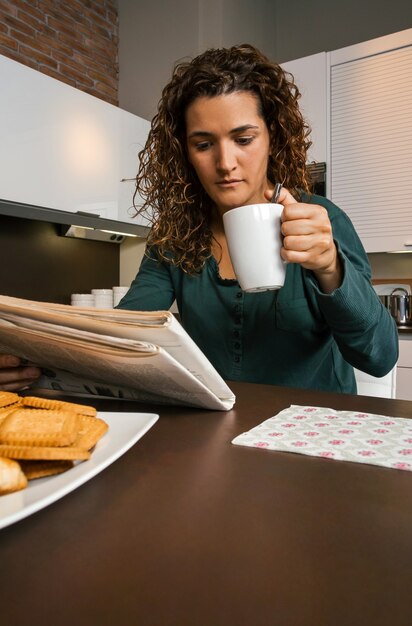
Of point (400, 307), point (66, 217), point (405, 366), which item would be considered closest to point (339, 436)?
point (405, 366)

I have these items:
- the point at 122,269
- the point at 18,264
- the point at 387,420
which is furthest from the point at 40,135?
the point at 387,420

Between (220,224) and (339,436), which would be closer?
(339,436)

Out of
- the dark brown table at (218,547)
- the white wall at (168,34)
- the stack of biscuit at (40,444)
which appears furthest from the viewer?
the white wall at (168,34)

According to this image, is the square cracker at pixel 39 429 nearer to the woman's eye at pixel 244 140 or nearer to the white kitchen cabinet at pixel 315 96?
the woman's eye at pixel 244 140

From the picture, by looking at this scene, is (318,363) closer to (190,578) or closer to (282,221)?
(282,221)

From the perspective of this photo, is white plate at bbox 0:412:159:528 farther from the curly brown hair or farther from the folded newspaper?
the curly brown hair

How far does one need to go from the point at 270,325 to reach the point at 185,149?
56cm

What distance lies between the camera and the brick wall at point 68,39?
9.81 feet

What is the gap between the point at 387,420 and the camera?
0.58 meters

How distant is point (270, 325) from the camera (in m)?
1.19

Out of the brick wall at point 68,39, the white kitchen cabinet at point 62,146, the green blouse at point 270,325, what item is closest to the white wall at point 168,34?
the brick wall at point 68,39

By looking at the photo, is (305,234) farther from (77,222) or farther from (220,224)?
(77,222)

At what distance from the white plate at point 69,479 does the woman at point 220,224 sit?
0.62m

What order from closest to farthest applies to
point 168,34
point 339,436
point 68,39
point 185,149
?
point 339,436 < point 185,149 < point 68,39 < point 168,34
